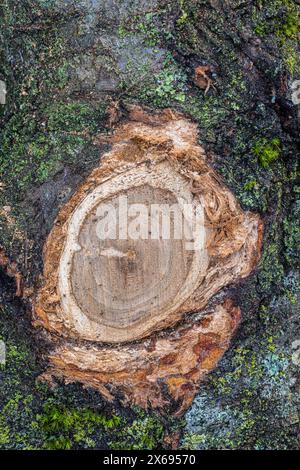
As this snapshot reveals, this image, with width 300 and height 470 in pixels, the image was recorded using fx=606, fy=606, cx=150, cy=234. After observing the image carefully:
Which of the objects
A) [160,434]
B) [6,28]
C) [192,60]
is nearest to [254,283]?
[160,434]

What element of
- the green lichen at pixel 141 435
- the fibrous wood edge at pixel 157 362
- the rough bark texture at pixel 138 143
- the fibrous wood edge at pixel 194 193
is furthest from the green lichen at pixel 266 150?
the green lichen at pixel 141 435

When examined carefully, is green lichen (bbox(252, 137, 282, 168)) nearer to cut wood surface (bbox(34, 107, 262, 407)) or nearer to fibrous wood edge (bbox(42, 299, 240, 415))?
cut wood surface (bbox(34, 107, 262, 407))

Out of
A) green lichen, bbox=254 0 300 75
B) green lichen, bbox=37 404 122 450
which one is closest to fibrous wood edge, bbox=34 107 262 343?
green lichen, bbox=37 404 122 450

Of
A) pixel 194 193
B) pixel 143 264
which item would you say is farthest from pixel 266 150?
pixel 143 264

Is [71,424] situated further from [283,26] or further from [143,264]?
[283,26]

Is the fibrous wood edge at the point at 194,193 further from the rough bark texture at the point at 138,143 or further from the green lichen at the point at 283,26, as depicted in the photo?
the green lichen at the point at 283,26
